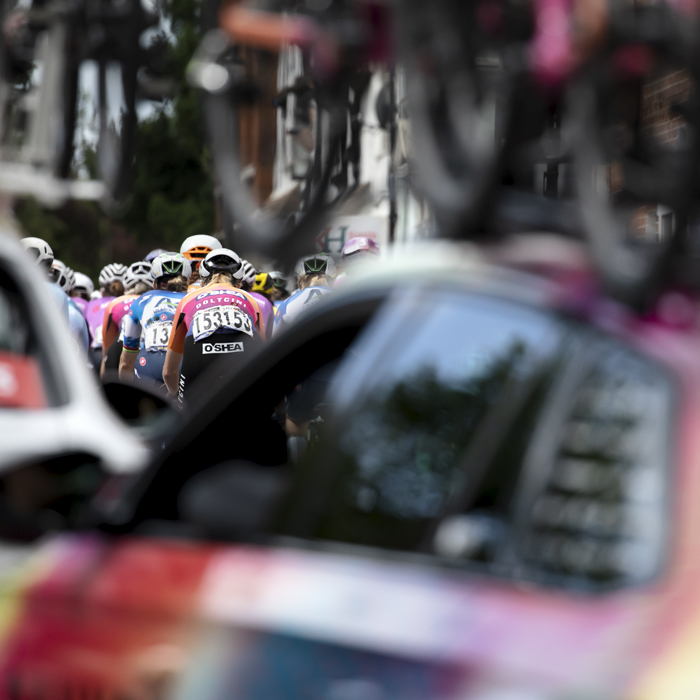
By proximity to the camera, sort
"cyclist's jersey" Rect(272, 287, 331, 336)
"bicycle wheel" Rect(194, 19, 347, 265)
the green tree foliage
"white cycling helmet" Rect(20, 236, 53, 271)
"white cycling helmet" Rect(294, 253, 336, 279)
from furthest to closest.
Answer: "white cycling helmet" Rect(20, 236, 53, 271) < "cyclist's jersey" Rect(272, 287, 331, 336) < "white cycling helmet" Rect(294, 253, 336, 279) < the green tree foliage < "bicycle wheel" Rect(194, 19, 347, 265)

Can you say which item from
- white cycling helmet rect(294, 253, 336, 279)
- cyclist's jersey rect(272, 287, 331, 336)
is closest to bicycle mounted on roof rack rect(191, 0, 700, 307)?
white cycling helmet rect(294, 253, 336, 279)

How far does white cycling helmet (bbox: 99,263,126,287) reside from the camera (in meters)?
13.3

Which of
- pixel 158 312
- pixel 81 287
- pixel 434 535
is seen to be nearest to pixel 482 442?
pixel 434 535

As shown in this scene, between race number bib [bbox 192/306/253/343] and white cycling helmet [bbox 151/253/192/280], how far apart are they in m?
1.59

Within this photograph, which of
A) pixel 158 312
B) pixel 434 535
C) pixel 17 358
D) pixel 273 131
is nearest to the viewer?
pixel 434 535

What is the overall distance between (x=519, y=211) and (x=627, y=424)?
93cm

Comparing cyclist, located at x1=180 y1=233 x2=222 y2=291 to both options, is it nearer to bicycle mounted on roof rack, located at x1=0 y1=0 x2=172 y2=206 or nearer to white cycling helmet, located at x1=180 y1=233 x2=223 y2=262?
white cycling helmet, located at x1=180 y1=233 x2=223 y2=262

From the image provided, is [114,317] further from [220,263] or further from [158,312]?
[220,263]

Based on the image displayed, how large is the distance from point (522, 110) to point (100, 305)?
33.4 feet

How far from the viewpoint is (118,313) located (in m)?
11.0

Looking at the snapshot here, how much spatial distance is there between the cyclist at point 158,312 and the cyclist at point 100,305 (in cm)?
256

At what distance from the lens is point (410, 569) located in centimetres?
201

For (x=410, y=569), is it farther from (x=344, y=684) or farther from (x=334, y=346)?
(x=334, y=346)

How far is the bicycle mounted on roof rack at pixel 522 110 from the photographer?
8.13ft
